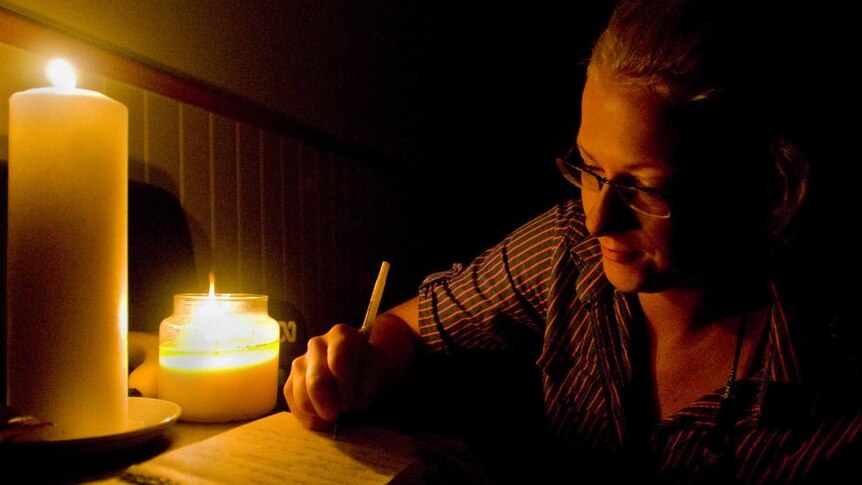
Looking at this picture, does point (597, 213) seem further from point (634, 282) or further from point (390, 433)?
point (390, 433)

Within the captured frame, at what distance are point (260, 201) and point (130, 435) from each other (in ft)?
2.57

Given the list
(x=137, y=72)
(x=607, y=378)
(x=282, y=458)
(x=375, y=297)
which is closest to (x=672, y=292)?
(x=607, y=378)

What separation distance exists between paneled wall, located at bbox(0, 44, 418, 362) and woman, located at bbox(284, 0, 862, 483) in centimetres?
31

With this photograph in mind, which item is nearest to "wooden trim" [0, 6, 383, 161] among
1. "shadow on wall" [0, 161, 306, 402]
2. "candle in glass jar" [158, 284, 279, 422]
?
"shadow on wall" [0, 161, 306, 402]

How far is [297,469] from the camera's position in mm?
598

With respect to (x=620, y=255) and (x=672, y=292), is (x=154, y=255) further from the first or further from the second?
(x=672, y=292)

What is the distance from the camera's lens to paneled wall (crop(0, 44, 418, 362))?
1016 mm

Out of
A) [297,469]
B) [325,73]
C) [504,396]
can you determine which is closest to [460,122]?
[325,73]

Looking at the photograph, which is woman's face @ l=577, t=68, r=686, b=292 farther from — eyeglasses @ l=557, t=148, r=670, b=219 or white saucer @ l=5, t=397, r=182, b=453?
white saucer @ l=5, t=397, r=182, b=453

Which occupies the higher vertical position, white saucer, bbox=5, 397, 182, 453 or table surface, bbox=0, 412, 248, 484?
white saucer, bbox=5, 397, 182, 453

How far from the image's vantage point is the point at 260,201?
130 cm

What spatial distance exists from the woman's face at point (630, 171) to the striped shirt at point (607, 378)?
21 cm

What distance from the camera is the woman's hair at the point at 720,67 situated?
830 mm

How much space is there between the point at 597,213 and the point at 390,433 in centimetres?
46
